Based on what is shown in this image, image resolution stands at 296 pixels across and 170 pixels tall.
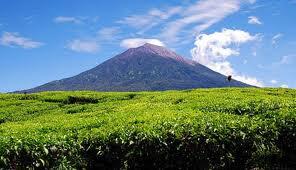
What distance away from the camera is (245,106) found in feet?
104

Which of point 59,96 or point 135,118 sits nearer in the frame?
point 135,118

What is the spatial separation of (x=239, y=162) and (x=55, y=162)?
8.89 meters

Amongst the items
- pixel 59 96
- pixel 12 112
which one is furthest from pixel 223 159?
pixel 59 96

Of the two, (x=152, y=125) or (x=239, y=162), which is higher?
(x=152, y=125)

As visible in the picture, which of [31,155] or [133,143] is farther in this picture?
[133,143]

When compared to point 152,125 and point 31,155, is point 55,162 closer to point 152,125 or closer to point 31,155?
point 31,155

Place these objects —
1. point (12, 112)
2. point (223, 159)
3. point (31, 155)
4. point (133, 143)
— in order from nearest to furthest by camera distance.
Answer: point (31, 155) → point (133, 143) → point (223, 159) → point (12, 112)

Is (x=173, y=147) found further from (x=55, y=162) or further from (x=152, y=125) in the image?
(x=55, y=162)

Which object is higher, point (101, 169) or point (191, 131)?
point (191, 131)

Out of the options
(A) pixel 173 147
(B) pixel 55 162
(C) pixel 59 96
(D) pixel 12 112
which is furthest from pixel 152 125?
(C) pixel 59 96

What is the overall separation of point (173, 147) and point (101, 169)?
3289mm

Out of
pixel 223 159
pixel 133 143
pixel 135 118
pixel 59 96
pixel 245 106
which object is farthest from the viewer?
pixel 59 96

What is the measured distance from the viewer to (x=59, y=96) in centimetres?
5606

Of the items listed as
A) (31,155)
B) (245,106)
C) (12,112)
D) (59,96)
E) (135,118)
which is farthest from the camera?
(59,96)
